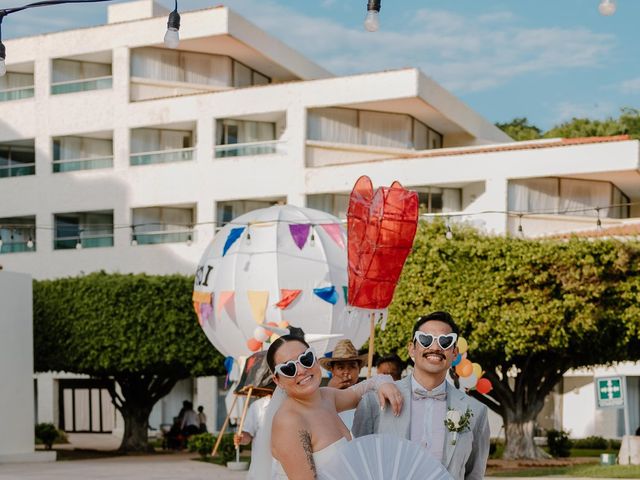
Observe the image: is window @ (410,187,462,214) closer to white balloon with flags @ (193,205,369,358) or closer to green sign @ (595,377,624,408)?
green sign @ (595,377,624,408)

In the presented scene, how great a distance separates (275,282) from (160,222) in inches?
933

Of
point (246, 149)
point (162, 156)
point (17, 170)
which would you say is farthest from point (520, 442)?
point (17, 170)

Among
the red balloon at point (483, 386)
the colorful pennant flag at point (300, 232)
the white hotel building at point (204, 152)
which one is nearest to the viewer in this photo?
the red balloon at point (483, 386)

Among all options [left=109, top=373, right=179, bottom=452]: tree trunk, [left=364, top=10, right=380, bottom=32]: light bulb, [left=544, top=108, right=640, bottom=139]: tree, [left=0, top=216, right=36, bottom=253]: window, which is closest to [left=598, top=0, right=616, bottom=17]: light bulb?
[left=364, top=10, right=380, bottom=32]: light bulb

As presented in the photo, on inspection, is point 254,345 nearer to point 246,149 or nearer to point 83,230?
point 246,149

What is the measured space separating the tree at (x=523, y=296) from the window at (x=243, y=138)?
1629cm

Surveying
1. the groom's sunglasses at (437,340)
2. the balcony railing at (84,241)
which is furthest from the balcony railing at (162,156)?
the groom's sunglasses at (437,340)

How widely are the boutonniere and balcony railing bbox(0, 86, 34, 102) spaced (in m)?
46.0

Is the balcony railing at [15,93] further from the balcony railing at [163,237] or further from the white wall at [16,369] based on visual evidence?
the white wall at [16,369]

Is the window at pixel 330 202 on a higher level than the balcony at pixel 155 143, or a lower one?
lower

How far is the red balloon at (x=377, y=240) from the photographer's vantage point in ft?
36.2

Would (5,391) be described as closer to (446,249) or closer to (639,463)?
(446,249)

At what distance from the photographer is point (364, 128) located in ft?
155

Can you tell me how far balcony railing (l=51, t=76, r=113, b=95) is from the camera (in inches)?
1932
